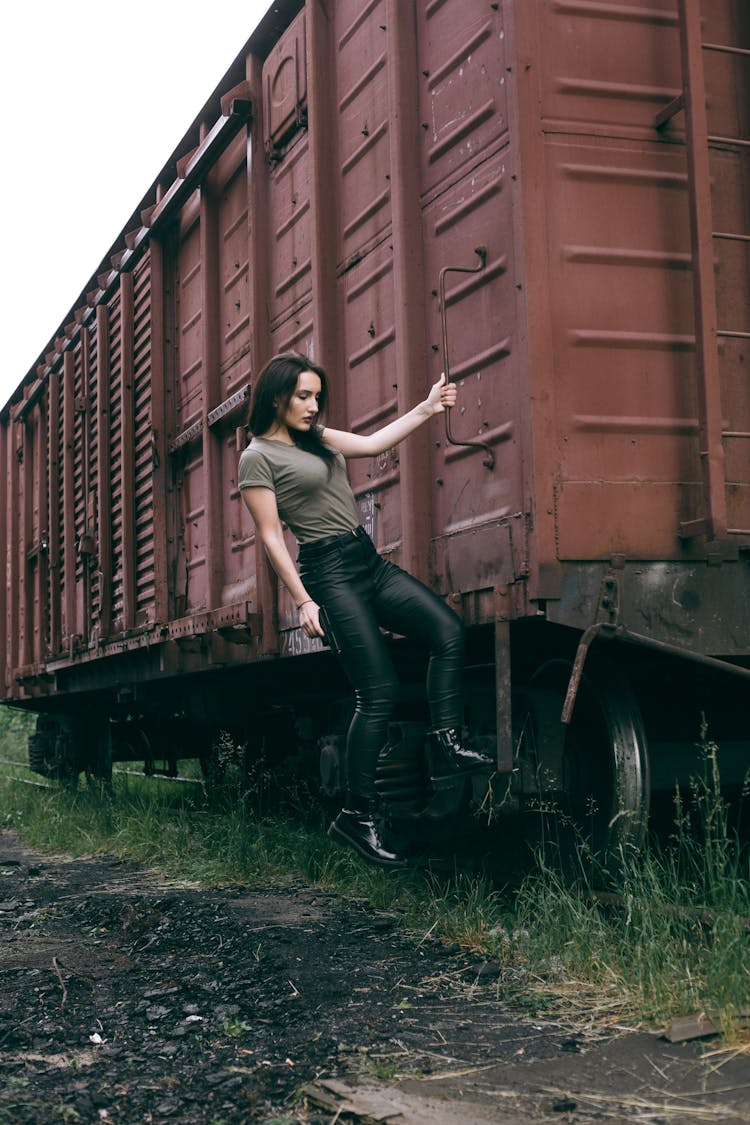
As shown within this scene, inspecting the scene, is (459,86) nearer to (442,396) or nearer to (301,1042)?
(442,396)

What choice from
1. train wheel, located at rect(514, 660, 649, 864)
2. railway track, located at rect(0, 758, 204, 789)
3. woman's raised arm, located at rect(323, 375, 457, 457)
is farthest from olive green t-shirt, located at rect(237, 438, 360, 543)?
railway track, located at rect(0, 758, 204, 789)

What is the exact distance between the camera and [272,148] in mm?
6016

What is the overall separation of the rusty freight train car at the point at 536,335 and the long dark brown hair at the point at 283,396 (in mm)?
341

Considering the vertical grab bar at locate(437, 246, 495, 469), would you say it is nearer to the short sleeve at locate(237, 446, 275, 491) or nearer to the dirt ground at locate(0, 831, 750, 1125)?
the short sleeve at locate(237, 446, 275, 491)

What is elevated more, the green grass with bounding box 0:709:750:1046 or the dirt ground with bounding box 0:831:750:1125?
the green grass with bounding box 0:709:750:1046

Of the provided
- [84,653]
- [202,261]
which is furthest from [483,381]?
[84,653]

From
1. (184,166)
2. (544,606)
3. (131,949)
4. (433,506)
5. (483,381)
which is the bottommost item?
(131,949)

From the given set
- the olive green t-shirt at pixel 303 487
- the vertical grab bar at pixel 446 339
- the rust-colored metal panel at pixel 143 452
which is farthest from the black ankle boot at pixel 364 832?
the rust-colored metal panel at pixel 143 452

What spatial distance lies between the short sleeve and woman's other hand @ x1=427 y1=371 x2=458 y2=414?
0.62 m

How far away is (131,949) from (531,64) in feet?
11.4

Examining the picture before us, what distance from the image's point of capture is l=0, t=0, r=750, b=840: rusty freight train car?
13.0 feet

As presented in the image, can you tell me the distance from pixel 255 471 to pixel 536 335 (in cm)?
109

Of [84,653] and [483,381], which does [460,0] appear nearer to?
[483,381]

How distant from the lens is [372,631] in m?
4.40
